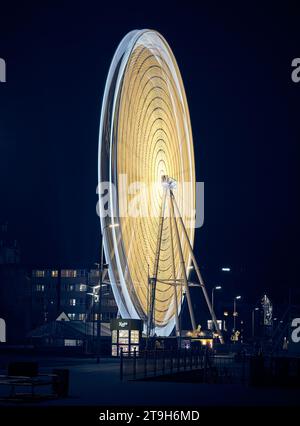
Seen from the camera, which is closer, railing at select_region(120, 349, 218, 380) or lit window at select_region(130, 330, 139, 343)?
railing at select_region(120, 349, 218, 380)

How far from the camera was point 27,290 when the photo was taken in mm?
134125

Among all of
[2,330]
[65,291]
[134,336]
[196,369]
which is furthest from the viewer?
[65,291]

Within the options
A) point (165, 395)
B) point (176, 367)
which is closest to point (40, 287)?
point (176, 367)

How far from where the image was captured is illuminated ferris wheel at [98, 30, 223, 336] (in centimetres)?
3944

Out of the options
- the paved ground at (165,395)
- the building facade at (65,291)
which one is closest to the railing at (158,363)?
the paved ground at (165,395)

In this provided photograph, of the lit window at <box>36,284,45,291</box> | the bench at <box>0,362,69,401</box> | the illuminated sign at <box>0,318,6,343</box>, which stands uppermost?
the lit window at <box>36,284,45,291</box>

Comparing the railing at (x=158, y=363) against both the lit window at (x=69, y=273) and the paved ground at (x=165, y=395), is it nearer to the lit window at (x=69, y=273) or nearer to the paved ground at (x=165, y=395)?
the paved ground at (x=165, y=395)

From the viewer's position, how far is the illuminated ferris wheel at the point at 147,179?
1553 inches

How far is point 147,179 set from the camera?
46531 millimetres

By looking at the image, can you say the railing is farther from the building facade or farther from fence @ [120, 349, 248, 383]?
the building facade

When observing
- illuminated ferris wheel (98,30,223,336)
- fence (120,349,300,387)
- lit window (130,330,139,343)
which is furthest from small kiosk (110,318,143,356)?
fence (120,349,300,387)

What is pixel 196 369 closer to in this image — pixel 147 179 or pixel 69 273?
pixel 147 179

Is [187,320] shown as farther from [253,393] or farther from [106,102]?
[253,393]

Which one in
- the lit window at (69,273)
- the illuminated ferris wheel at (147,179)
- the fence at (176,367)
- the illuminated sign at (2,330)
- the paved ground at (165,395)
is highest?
the illuminated ferris wheel at (147,179)
